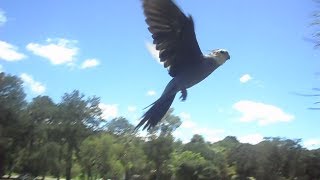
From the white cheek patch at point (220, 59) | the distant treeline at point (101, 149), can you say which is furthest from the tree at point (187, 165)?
the white cheek patch at point (220, 59)

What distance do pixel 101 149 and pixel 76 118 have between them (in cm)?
729

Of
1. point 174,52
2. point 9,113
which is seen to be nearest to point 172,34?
point 174,52

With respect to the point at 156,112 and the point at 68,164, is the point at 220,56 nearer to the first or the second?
the point at 156,112

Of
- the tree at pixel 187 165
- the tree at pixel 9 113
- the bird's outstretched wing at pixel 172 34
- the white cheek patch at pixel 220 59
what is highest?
the tree at pixel 9 113

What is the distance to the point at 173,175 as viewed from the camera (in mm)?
62344

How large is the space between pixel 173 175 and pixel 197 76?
2379 inches

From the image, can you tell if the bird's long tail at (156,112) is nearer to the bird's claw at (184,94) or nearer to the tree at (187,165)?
the bird's claw at (184,94)

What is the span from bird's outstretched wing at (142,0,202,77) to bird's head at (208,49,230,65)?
0.13 meters

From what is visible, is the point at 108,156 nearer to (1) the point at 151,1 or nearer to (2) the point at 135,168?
(2) the point at 135,168

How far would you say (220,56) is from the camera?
10.1 ft

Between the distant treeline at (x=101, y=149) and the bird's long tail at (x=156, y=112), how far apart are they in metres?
47.7

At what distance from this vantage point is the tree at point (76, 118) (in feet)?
185

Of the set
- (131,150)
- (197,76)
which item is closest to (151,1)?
(197,76)

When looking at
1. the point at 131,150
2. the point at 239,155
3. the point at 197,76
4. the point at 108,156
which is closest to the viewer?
the point at 197,76
